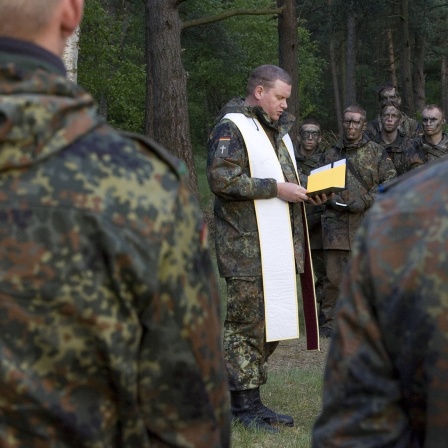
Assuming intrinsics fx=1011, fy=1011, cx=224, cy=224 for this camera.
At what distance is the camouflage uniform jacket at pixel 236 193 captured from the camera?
19.8ft

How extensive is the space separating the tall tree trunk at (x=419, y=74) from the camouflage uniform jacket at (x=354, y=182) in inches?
948

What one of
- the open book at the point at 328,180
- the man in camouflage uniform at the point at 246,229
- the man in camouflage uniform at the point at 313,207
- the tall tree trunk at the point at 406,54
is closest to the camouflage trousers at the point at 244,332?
the man in camouflage uniform at the point at 246,229

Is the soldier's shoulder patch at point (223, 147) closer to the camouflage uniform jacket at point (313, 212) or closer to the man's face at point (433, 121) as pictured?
the man's face at point (433, 121)

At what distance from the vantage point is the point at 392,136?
37.2 ft

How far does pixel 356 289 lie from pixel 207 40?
1298 inches

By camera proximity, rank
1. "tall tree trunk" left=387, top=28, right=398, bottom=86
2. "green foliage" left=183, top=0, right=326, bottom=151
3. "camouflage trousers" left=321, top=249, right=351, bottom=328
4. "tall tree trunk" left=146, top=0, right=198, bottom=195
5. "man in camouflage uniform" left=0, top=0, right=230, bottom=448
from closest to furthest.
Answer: "man in camouflage uniform" left=0, top=0, right=230, bottom=448
"camouflage trousers" left=321, top=249, right=351, bottom=328
"tall tree trunk" left=146, top=0, right=198, bottom=195
"green foliage" left=183, top=0, right=326, bottom=151
"tall tree trunk" left=387, top=28, right=398, bottom=86

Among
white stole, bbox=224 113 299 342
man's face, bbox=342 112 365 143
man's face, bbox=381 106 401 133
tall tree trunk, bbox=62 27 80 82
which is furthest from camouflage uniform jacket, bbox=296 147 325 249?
white stole, bbox=224 113 299 342

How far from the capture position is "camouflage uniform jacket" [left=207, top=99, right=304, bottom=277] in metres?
6.03

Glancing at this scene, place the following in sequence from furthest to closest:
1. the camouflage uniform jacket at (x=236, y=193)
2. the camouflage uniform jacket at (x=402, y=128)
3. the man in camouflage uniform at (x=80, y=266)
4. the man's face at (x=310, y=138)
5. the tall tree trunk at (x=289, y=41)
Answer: the tall tree trunk at (x=289, y=41) < the camouflage uniform jacket at (x=402, y=128) < the man's face at (x=310, y=138) < the camouflage uniform jacket at (x=236, y=193) < the man in camouflage uniform at (x=80, y=266)

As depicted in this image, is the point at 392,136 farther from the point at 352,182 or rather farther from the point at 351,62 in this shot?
the point at 351,62

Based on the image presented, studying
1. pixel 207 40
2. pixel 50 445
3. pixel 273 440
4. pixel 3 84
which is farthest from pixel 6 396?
pixel 207 40

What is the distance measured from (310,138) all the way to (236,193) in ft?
16.4

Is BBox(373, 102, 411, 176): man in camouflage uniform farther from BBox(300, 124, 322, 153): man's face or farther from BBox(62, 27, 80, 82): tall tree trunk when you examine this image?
BBox(62, 27, 80, 82): tall tree trunk

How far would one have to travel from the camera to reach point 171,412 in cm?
226
